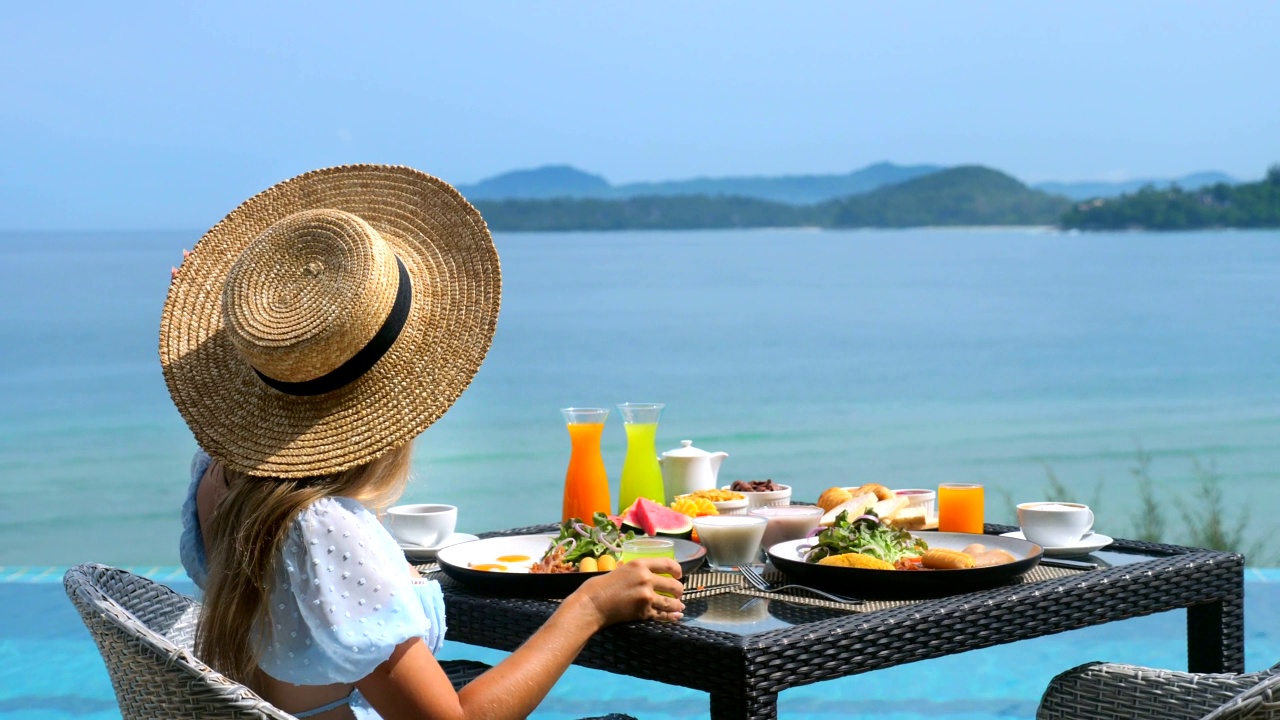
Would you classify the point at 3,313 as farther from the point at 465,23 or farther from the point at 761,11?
the point at 761,11

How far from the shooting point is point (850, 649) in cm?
187

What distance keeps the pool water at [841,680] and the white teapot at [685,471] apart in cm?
240

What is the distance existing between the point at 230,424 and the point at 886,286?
115 ft

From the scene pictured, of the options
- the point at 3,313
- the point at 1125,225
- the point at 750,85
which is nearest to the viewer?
the point at 3,313

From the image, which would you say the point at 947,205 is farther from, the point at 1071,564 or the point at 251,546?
the point at 251,546

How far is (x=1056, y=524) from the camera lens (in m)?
2.45

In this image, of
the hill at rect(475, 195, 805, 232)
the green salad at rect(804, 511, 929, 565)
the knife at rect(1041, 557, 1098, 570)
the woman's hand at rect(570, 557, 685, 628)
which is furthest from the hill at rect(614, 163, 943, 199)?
the woman's hand at rect(570, 557, 685, 628)

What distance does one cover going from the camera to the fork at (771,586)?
209 centimetres

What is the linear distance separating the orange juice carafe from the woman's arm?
23.0 inches

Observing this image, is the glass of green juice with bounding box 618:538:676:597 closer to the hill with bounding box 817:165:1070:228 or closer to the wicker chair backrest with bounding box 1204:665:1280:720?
the wicker chair backrest with bounding box 1204:665:1280:720

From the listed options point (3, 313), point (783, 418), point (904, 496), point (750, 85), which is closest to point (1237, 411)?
point (783, 418)

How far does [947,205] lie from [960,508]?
3489 cm

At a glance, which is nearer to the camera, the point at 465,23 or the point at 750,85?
the point at 465,23

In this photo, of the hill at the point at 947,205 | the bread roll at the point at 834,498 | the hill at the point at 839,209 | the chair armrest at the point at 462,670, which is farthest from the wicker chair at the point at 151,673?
the hill at the point at 947,205
